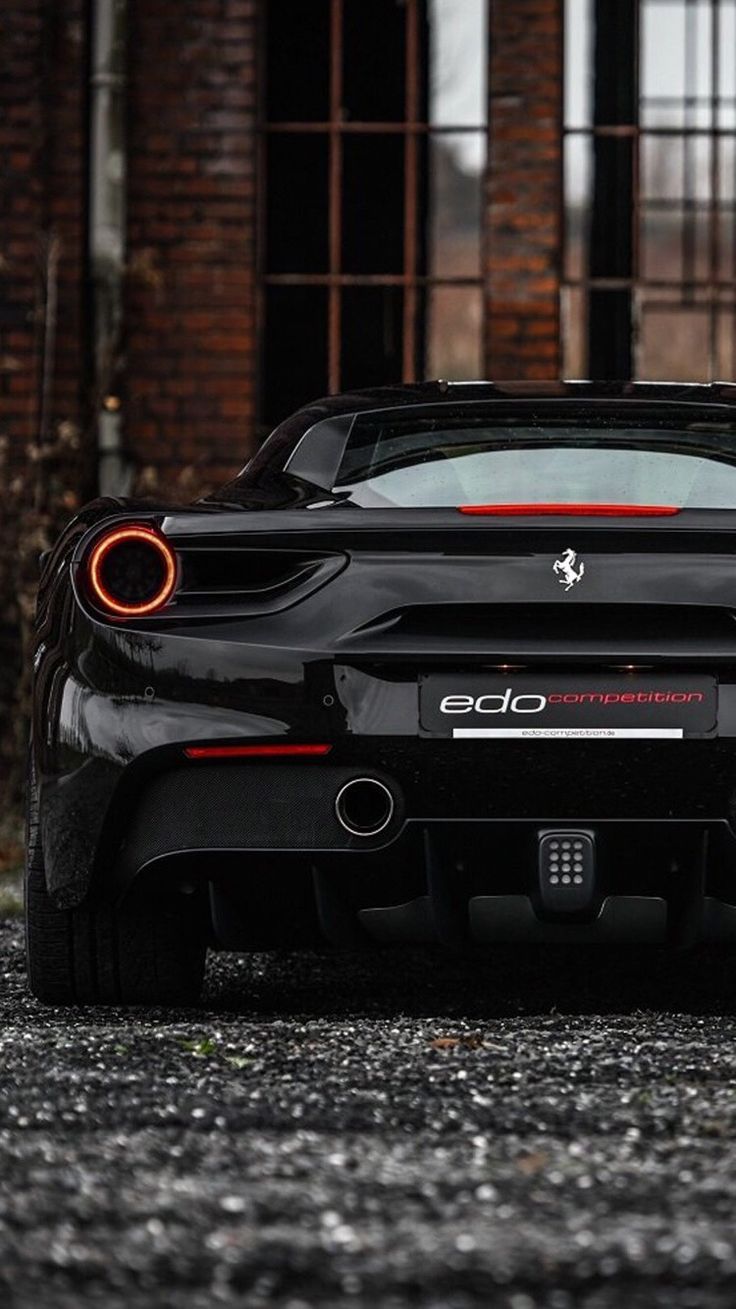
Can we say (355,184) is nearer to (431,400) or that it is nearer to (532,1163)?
(431,400)

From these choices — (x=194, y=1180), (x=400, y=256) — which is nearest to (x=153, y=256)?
(x=400, y=256)

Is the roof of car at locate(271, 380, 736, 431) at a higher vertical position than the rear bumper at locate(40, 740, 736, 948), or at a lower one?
higher

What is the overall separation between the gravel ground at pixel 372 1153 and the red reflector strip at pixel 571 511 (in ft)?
3.22

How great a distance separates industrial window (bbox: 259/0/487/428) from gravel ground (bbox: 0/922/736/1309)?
19.6 feet

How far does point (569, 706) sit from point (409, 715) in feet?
0.96

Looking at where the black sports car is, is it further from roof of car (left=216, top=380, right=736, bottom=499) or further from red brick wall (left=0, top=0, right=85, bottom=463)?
red brick wall (left=0, top=0, right=85, bottom=463)

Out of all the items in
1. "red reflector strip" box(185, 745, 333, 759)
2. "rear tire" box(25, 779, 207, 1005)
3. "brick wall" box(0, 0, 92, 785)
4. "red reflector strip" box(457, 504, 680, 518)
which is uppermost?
"brick wall" box(0, 0, 92, 785)

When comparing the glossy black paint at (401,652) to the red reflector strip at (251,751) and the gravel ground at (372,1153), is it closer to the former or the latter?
the red reflector strip at (251,751)

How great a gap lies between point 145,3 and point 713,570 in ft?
23.6

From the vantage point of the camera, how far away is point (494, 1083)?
151 inches

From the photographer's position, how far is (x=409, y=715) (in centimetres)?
421

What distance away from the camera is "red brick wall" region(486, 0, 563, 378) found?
1064 cm

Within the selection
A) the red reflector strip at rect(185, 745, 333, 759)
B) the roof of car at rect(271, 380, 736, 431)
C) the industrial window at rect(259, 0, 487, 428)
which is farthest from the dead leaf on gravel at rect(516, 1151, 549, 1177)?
the industrial window at rect(259, 0, 487, 428)

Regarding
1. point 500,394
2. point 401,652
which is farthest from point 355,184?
point 401,652
